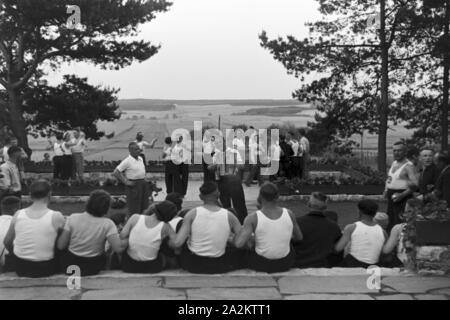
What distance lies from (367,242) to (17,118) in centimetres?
2024

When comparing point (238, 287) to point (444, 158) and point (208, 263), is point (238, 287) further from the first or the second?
point (444, 158)

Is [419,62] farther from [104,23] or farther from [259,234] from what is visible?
[259,234]

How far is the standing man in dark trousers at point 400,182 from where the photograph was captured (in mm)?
9880

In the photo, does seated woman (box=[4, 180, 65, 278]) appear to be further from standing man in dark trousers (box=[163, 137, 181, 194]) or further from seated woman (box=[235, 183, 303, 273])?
standing man in dark trousers (box=[163, 137, 181, 194])

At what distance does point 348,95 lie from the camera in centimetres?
2506

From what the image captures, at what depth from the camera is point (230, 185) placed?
11.3 m

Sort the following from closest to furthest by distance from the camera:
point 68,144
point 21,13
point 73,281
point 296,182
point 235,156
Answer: point 73,281, point 235,156, point 296,182, point 68,144, point 21,13

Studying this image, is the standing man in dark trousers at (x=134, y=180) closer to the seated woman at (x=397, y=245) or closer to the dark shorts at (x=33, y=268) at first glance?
the dark shorts at (x=33, y=268)

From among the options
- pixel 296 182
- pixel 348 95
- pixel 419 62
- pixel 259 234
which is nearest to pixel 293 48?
pixel 348 95

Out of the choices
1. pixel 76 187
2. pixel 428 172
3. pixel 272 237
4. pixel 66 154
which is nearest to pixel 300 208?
pixel 76 187

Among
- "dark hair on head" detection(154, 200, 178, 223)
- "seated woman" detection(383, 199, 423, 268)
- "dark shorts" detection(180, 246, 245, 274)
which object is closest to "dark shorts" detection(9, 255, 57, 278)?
"dark hair on head" detection(154, 200, 178, 223)

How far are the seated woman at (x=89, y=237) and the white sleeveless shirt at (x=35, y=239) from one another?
0.37 feet

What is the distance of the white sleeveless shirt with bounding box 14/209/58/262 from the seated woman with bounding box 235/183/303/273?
1.91 metres
